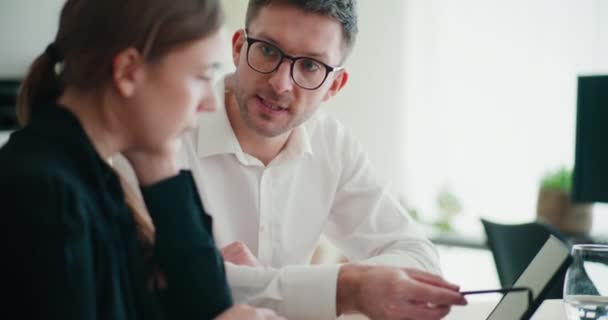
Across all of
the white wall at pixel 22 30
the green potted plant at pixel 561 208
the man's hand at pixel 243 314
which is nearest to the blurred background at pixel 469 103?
the green potted plant at pixel 561 208

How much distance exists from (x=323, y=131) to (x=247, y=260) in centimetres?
53

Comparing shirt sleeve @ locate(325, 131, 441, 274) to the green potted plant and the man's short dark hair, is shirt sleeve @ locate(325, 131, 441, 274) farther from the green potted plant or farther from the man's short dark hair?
the green potted plant

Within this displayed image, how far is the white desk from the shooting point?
1.58 meters

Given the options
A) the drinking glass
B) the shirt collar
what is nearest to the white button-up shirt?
the shirt collar

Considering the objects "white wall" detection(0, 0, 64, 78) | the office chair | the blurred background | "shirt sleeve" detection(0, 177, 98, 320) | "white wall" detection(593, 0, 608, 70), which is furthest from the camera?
the blurred background

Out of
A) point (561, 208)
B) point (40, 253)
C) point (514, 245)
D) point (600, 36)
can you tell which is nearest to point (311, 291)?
point (40, 253)

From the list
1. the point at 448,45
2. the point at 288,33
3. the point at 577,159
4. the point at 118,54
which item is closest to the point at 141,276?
the point at 118,54

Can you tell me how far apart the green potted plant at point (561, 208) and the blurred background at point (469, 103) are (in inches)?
10.0

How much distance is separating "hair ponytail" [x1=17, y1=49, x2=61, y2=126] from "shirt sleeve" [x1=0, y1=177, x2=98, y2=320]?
25 cm

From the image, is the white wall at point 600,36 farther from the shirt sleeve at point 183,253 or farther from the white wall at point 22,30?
the shirt sleeve at point 183,253

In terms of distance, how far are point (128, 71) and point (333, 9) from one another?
90cm

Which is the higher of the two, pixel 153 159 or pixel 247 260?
pixel 153 159

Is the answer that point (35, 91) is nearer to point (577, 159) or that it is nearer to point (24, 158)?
point (24, 158)

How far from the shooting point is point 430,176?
5094mm
